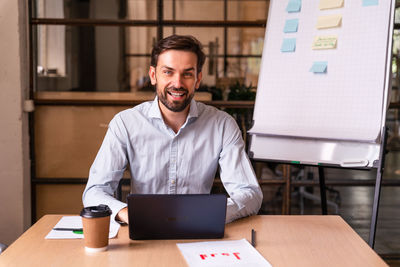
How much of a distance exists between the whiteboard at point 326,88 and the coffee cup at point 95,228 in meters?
1.21

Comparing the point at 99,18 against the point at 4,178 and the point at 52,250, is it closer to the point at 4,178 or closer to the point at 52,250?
the point at 4,178

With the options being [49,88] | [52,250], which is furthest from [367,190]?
[52,250]

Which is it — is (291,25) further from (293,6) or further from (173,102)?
(173,102)

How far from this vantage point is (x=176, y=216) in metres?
1.38

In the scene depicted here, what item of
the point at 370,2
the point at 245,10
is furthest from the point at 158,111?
the point at 245,10

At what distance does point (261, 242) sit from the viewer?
143cm

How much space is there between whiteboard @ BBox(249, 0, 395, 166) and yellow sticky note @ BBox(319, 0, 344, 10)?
2 cm

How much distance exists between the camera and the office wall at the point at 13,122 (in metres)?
2.78

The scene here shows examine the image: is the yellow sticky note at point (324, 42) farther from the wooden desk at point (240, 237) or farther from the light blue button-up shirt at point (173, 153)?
the wooden desk at point (240, 237)

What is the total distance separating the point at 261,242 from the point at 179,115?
767mm

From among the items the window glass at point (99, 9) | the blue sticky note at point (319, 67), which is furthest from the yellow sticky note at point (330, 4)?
the window glass at point (99, 9)

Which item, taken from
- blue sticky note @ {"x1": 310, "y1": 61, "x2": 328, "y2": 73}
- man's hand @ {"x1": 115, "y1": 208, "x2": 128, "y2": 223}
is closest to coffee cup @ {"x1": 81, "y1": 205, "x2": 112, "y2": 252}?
man's hand @ {"x1": 115, "y1": 208, "x2": 128, "y2": 223}

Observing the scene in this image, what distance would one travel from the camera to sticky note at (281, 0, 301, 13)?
237 centimetres

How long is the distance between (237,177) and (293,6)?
1.01m
